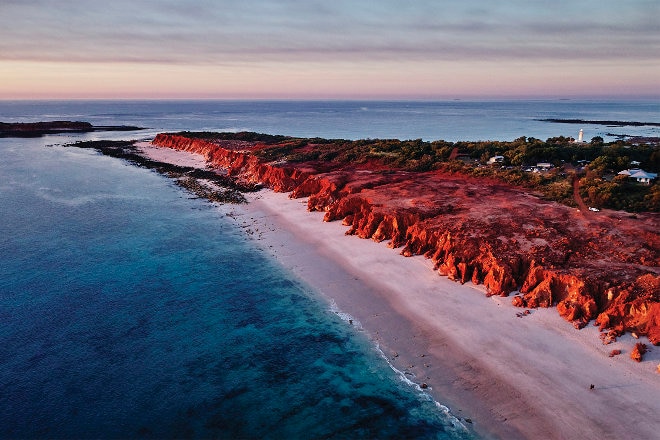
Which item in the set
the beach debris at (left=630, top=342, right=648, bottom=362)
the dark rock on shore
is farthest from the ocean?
the dark rock on shore

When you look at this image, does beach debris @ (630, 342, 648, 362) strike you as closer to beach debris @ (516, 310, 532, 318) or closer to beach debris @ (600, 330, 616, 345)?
beach debris @ (600, 330, 616, 345)

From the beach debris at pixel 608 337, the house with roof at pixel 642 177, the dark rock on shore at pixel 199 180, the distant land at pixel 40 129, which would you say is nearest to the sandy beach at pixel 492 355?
the beach debris at pixel 608 337

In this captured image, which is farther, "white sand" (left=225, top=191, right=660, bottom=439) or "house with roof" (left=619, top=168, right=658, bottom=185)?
"house with roof" (left=619, top=168, right=658, bottom=185)

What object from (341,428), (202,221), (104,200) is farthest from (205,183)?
(341,428)

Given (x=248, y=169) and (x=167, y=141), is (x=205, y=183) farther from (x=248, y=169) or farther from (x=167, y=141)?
→ (x=167, y=141)

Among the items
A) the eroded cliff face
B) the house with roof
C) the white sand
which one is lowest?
the white sand

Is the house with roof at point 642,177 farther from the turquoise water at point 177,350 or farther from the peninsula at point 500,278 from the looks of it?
the turquoise water at point 177,350
